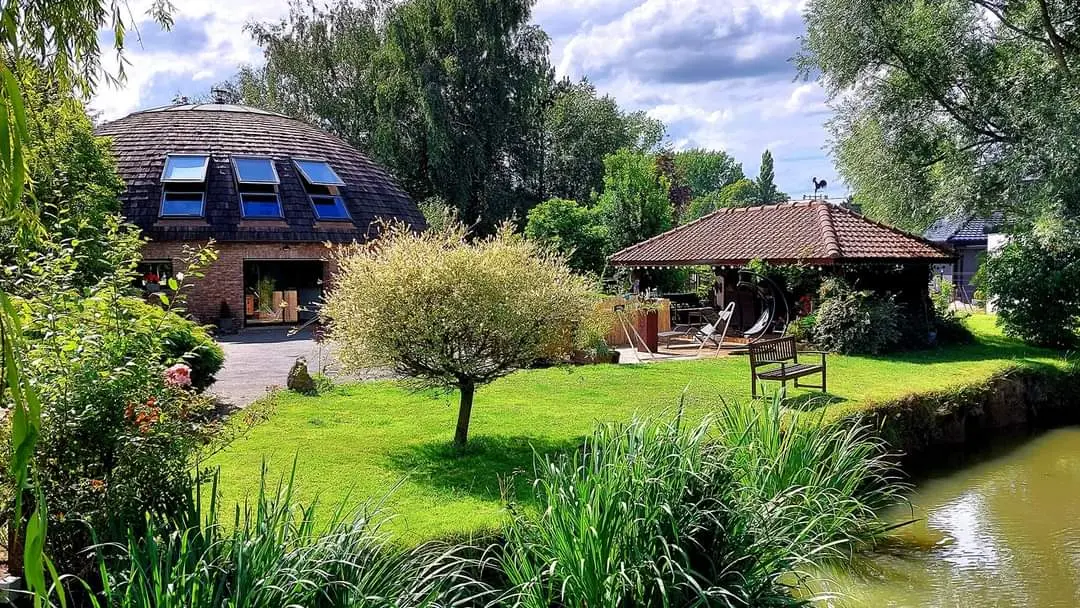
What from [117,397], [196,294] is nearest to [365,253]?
[117,397]

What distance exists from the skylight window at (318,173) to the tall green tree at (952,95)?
13.5m

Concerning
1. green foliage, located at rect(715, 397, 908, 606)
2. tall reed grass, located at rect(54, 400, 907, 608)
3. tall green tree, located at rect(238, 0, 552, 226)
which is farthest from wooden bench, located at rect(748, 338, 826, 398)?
tall green tree, located at rect(238, 0, 552, 226)

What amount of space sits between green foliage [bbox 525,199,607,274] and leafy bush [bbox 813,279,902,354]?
941 cm

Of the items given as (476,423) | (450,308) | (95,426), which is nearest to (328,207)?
(476,423)

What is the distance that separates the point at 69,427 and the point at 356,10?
1301 inches

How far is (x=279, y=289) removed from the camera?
2466 cm

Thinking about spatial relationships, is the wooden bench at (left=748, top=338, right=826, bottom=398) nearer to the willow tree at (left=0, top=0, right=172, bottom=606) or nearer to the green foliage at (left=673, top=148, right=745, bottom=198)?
the willow tree at (left=0, top=0, right=172, bottom=606)

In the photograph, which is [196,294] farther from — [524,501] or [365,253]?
[524,501]

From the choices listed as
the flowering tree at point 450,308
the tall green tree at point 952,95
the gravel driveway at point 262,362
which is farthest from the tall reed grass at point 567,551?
the tall green tree at point 952,95

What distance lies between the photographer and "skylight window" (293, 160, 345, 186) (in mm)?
24328

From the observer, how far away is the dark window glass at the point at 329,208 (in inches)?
934

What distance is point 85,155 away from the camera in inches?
645

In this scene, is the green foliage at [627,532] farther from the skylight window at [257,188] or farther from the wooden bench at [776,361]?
the skylight window at [257,188]

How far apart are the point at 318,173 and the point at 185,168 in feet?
12.0
